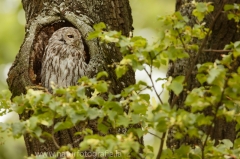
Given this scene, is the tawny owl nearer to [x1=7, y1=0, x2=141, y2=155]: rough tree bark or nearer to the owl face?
Result: the owl face

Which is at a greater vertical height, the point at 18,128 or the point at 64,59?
the point at 64,59

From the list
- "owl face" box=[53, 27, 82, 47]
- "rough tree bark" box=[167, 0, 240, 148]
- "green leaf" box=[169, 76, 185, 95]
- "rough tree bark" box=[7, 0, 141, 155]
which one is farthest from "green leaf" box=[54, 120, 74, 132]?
"owl face" box=[53, 27, 82, 47]

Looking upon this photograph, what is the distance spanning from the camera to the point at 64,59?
191 inches

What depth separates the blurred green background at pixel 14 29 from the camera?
671 centimetres

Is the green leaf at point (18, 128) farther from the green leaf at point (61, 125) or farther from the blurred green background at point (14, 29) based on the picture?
the blurred green background at point (14, 29)

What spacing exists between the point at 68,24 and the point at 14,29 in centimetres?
336

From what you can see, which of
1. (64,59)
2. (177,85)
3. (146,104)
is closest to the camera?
(177,85)

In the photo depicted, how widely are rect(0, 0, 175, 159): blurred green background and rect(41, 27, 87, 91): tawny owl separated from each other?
189 cm

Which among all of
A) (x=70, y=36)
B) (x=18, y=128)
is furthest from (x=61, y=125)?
(x=70, y=36)

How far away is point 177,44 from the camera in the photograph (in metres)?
2.66

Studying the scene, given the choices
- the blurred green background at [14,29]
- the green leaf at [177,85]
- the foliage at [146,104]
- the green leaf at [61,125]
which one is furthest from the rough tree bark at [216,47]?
the blurred green background at [14,29]

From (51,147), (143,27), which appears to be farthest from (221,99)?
(143,27)

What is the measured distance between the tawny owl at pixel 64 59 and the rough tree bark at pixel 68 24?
111 millimetres

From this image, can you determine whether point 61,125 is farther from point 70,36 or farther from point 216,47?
point 70,36
